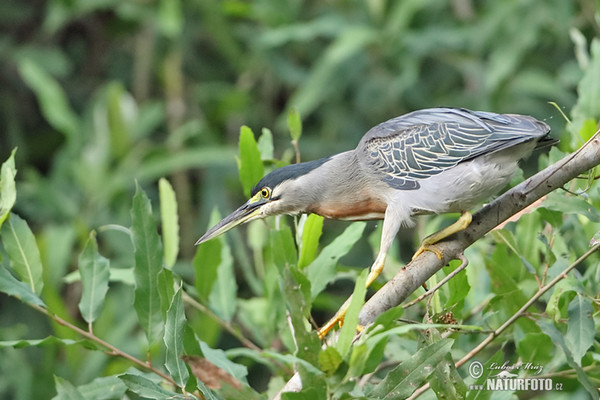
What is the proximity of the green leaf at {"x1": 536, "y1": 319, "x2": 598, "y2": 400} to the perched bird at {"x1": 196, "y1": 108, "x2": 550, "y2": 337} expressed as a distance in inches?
13.7

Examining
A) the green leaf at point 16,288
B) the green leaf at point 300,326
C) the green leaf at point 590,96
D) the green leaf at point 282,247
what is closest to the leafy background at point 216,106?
the green leaf at point 590,96

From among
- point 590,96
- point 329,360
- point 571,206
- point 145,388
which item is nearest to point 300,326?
point 329,360

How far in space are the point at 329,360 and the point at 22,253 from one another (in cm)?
94

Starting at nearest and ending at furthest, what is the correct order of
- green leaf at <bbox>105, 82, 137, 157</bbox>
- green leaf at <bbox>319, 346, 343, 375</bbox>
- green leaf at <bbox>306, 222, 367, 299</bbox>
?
1. green leaf at <bbox>319, 346, 343, 375</bbox>
2. green leaf at <bbox>306, 222, 367, 299</bbox>
3. green leaf at <bbox>105, 82, 137, 157</bbox>

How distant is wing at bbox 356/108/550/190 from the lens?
7.26 ft

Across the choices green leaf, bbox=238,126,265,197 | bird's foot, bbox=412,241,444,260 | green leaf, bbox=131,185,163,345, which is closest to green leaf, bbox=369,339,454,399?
bird's foot, bbox=412,241,444,260

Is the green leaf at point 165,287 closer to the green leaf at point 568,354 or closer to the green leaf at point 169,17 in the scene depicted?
the green leaf at point 568,354

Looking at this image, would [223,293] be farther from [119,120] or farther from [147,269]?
[119,120]

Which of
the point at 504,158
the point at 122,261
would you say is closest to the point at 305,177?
the point at 504,158

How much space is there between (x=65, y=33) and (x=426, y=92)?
2.66 m

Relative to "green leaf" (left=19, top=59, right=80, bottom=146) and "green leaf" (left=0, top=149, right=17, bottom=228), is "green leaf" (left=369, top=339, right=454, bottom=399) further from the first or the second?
"green leaf" (left=19, top=59, right=80, bottom=146)

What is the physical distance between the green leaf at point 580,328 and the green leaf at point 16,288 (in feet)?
4.35

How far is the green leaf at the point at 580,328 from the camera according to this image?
1869mm

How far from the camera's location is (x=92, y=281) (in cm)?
211
